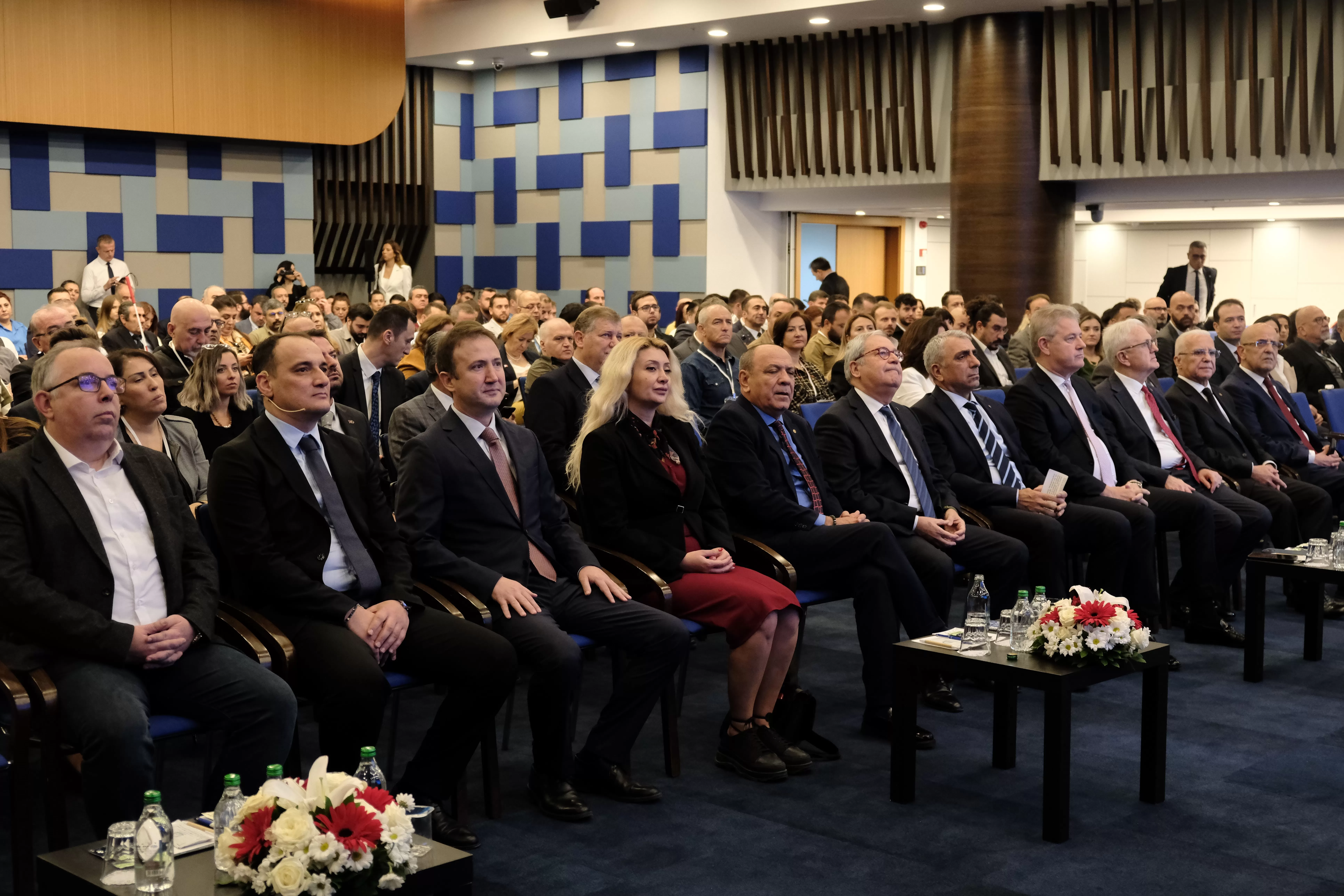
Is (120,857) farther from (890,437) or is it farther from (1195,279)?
(1195,279)

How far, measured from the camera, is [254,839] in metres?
2.07

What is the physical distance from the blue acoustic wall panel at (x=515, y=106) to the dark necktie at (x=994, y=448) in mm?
10069

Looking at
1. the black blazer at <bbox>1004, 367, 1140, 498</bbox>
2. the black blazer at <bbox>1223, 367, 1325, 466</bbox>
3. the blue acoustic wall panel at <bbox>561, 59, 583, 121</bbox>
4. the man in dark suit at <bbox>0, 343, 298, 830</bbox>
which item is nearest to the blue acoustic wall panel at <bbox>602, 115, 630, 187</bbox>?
the blue acoustic wall panel at <bbox>561, 59, 583, 121</bbox>

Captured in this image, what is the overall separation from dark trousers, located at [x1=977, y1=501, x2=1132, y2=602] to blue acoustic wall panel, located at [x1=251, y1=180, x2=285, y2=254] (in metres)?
10.2

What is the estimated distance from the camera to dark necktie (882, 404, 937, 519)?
487cm

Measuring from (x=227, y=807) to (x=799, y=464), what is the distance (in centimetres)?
266

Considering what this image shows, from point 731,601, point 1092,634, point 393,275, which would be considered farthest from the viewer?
point 393,275

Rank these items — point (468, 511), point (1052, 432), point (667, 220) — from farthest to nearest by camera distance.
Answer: point (667, 220)
point (1052, 432)
point (468, 511)

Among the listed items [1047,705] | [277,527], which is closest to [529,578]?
[277,527]

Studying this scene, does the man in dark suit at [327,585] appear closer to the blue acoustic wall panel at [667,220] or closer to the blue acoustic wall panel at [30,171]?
the blue acoustic wall panel at [30,171]

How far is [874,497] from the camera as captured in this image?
188 inches

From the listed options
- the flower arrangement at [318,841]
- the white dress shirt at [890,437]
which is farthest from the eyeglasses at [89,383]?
the white dress shirt at [890,437]

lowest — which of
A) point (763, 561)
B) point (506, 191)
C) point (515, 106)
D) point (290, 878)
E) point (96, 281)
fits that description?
point (290, 878)

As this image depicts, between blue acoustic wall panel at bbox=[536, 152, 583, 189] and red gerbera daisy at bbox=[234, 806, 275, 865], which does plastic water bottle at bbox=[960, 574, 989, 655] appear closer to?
red gerbera daisy at bbox=[234, 806, 275, 865]
